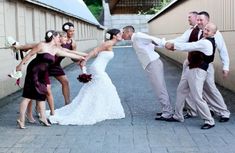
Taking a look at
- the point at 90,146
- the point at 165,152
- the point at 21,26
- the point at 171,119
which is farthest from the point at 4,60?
the point at 165,152

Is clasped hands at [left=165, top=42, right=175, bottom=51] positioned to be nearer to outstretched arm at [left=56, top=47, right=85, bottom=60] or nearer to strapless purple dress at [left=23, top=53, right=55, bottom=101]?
outstretched arm at [left=56, top=47, right=85, bottom=60]

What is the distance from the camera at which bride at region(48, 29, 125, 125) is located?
8969 mm

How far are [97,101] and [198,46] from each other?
2.21 m

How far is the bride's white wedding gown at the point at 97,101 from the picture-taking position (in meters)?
8.97

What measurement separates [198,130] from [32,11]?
9027mm

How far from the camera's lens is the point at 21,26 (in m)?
13.9

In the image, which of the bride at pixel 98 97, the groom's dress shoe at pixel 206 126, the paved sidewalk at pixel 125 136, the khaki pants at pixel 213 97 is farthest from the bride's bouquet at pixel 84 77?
the groom's dress shoe at pixel 206 126

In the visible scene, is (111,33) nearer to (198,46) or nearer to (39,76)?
(39,76)

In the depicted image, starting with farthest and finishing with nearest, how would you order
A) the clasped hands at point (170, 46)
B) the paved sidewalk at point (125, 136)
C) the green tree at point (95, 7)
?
1. the green tree at point (95, 7)
2. the clasped hands at point (170, 46)
3. the paved sidewalk at point (125, 136)

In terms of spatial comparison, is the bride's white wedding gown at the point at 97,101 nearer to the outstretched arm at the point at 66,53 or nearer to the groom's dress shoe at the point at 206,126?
the outstretched arm at the point at 66,53

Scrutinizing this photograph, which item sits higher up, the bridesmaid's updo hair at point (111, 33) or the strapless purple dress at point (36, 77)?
the bridesmaid's updo hair at point (111, 33)

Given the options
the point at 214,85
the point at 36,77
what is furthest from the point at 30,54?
the point at 214,85

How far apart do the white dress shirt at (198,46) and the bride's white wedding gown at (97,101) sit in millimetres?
1621

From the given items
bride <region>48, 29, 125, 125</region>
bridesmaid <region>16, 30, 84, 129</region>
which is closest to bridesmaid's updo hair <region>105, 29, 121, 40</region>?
bride <region>48, 29, 125, 125</region>
